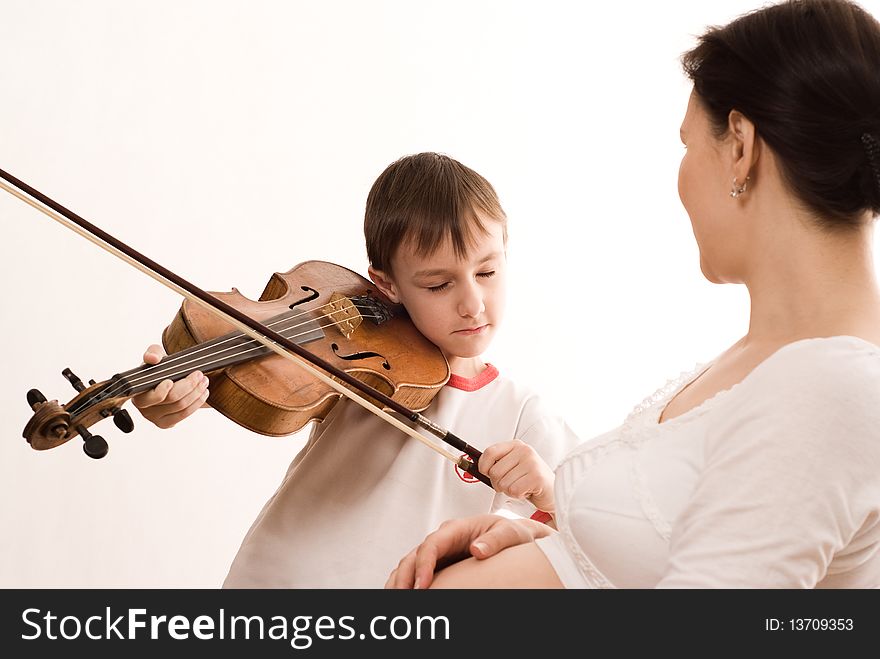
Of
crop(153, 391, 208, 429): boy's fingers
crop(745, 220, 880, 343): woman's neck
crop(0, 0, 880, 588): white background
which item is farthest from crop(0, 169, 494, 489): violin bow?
crop(0, 0, 880, 588): white background

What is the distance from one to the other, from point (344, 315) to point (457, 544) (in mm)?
497

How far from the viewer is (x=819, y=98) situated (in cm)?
82

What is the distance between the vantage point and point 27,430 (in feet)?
3.70

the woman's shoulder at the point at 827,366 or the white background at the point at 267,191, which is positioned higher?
the white background at the point at 267,191

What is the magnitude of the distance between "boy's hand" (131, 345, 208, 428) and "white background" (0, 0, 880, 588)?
0.98m

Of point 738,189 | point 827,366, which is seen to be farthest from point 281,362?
point 827,366

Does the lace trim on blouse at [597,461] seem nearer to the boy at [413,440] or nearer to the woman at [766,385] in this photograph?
the woman at [766,385]

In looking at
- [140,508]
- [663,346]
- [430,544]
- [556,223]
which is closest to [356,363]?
[430,544]

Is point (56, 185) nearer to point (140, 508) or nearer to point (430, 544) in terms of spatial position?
point (140, 508)

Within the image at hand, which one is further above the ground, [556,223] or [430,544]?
[556,223]

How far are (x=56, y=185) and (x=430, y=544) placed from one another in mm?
1500

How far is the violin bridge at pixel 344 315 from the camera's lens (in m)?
1.44

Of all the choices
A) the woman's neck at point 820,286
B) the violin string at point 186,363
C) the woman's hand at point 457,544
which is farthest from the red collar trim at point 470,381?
the woman's neck at point 820,286

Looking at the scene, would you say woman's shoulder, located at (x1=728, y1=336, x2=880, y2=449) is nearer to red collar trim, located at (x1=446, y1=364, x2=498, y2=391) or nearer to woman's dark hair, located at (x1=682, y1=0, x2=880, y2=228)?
woman's dark hair, located at (x1=682, y1=0, x2=880, y2=228)
